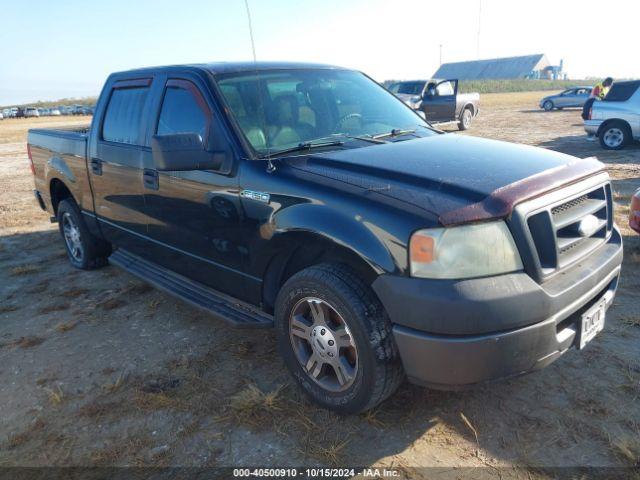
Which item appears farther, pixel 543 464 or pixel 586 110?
pixel 586 110

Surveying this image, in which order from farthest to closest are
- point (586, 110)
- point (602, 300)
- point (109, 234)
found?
point (586, 110), point (109, 234), point (602, 300)

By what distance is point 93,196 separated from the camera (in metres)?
4.70

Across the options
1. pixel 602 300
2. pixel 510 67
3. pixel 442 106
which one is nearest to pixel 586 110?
pixel 442 106

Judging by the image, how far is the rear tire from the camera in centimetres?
523

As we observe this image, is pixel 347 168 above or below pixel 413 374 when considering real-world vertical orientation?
above

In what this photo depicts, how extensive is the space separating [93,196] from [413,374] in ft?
11.8

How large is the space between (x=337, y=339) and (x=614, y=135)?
1202 cm

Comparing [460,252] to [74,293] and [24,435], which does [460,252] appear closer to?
[24,435]

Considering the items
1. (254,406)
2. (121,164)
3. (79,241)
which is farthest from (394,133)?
(79,241)

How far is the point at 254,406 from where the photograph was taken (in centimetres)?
289

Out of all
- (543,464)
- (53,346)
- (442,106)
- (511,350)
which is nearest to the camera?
(511,350)

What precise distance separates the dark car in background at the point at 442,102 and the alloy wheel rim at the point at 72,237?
477 inches

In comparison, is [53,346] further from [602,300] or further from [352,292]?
[602,300]

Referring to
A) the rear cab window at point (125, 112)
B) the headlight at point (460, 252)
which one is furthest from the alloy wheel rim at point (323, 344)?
the rear cab window at point (125, 112)
